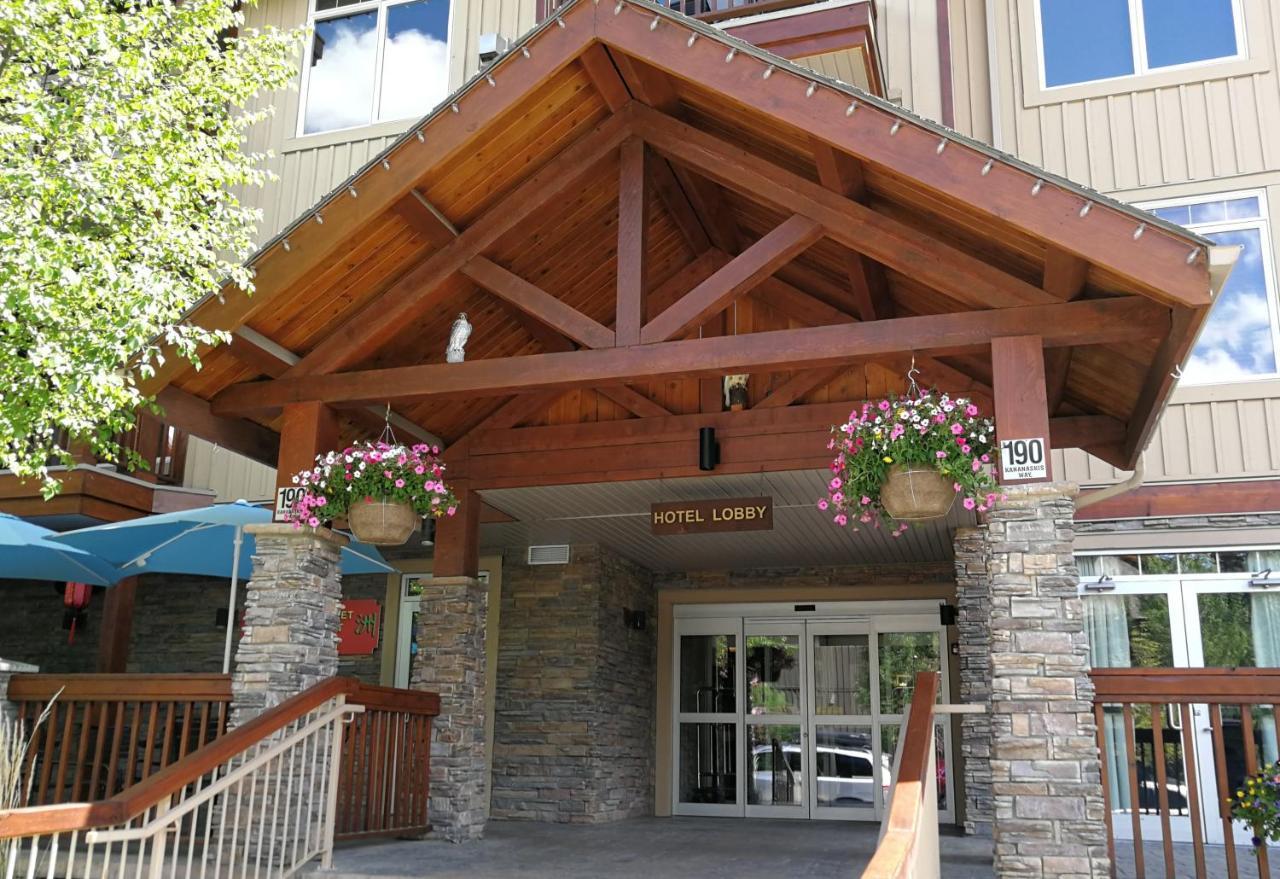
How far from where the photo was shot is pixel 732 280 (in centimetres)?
601

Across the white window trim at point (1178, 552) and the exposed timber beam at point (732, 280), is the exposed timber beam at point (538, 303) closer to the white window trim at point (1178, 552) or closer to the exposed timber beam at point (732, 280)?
the exposed timber beam at point (732, 280)

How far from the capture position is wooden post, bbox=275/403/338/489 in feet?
22.0

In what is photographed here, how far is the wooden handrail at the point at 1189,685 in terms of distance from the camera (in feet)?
16.9

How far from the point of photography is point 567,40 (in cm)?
595

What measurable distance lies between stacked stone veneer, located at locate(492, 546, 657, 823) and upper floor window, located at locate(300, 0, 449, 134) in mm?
5226

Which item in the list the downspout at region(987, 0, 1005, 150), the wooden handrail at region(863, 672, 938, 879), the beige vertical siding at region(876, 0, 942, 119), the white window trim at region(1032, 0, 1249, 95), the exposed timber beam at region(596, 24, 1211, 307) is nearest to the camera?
the wooden handrail at region(863, 672, 938, 879)

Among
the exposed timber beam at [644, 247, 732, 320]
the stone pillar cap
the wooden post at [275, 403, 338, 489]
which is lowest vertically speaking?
the stone pillar cap

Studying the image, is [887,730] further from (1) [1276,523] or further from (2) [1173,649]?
(1) [1276,523]

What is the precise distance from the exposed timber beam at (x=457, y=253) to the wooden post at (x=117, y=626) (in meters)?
5.09

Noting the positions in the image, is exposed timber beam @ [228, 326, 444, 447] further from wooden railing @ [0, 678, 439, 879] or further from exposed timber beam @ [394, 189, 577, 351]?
wooden railing @ [0, 678, 439, 879]

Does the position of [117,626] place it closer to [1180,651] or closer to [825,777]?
[825,777]

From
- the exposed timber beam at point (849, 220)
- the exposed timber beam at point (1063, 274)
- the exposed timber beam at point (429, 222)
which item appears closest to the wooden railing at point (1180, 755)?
the exposed timber beam at point (1063, 274)

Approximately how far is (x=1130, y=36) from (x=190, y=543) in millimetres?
9000

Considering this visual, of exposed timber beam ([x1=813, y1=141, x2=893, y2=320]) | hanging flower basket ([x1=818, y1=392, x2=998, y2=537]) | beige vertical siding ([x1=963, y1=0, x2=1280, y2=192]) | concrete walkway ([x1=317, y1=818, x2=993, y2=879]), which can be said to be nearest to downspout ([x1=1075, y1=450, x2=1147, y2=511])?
hanging flower basket ([x1=818, y1=392, x2=998, y2=537])
